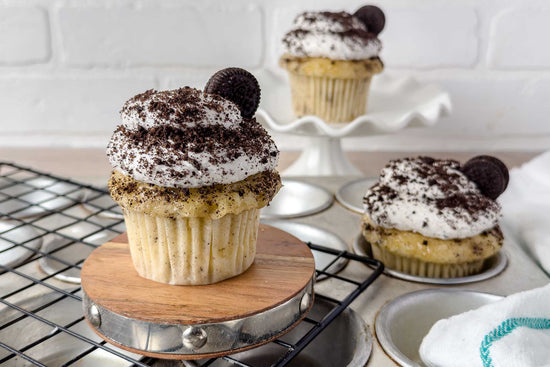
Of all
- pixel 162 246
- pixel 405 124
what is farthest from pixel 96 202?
pixel 405 124

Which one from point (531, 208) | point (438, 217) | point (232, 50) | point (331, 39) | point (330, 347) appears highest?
point (331, 39)

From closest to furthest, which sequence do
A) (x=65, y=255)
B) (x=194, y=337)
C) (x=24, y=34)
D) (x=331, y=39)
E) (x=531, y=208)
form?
(x=194, y=337)
(x=65, y=255)
(x=531, y=208)
(x=331, y=39)
(x=24, y=34)

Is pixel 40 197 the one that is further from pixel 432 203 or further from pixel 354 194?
pixel 432 203

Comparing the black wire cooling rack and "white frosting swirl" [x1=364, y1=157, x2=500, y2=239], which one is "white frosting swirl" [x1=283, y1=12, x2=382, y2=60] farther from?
the black wire cooling rack

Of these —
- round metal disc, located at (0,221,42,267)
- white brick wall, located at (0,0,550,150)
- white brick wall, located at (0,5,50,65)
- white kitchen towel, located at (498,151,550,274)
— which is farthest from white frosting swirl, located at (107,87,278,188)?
white brick wall, located at (0,5,50,65)

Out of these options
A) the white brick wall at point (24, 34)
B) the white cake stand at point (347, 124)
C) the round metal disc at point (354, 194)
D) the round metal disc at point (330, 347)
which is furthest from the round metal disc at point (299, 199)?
the white brick wall at point (24, 34)

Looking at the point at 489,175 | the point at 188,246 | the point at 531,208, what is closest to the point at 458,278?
the point at 489,175

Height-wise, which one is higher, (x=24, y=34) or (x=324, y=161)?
(x=24, y=34)
